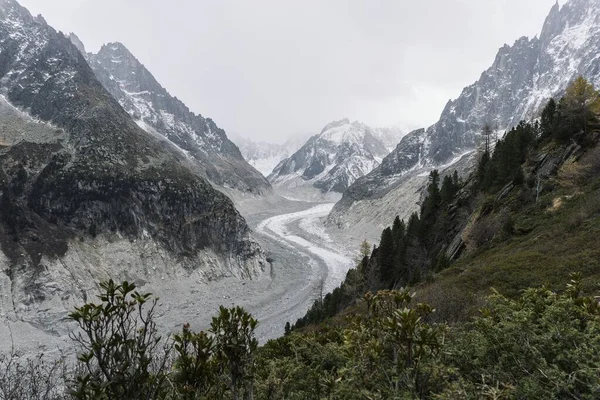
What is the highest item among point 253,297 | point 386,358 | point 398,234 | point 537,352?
point 398,234

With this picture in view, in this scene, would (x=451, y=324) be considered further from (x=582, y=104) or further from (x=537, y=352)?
(x=582, y=104)

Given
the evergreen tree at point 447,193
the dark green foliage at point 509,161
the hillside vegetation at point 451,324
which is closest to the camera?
the hillside vegetation at point 451,324

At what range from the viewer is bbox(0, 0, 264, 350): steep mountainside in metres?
54.5

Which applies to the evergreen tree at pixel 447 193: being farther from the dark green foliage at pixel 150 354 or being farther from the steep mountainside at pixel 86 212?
the dark green foliage at pixel 150 354

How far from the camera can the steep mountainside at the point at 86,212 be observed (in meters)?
54.5

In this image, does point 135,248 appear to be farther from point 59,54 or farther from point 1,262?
point 59,54

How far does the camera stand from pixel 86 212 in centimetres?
7019

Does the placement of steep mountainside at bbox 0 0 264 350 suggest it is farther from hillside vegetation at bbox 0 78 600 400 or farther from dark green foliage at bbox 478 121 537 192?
dark green foliage at bbox 478 121 537 192

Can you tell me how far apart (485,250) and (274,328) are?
35.1 metres

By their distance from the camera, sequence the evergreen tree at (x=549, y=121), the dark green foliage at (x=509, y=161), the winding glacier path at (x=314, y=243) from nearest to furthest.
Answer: the evergreen tree at (x=549, y=121) < the dark green foliage at (x=509, y=161) < the winding glacier path at (x=314, y=243)

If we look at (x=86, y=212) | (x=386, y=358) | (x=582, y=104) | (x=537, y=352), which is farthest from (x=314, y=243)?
(x=537, y=352)

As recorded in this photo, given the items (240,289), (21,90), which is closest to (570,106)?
(240,289)

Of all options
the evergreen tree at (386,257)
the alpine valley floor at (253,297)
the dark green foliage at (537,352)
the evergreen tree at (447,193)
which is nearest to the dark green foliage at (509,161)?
the evergreen tree at (447,193)

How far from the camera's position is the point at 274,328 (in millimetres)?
55344
